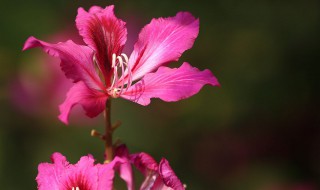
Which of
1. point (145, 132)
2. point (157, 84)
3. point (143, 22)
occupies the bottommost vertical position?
point (145, 132)

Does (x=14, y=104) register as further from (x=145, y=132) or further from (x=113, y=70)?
(x=113, y=70)

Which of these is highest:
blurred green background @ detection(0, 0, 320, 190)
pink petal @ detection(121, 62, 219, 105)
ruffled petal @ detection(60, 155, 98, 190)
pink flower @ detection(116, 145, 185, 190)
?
pink petal @ detection(121, 62, 219, 105)

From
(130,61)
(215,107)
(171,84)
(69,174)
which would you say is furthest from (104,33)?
(215,107)

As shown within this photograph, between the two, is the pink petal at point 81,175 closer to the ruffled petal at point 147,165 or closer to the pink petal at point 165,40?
the ruffled petal at point 147,165

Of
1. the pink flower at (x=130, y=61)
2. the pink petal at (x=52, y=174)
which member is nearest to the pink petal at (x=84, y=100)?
the pink flower at (x=130, y=61)

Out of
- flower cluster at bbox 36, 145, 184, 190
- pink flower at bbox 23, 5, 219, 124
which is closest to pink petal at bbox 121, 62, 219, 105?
pink flower at bbox 23, 5, 219, 124

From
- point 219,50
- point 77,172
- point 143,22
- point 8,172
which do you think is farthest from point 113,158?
point 219,50

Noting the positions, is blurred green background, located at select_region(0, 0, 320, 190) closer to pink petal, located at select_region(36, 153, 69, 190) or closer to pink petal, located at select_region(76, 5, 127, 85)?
pink petal, located at select_region(76, 5, 127, 85)
